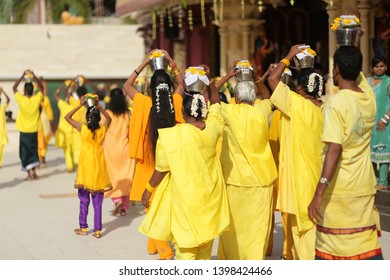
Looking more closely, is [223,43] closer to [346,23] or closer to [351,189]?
[346,23]

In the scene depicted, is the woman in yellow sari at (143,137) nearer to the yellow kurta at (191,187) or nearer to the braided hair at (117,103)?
the yellow kurta at (191,187)

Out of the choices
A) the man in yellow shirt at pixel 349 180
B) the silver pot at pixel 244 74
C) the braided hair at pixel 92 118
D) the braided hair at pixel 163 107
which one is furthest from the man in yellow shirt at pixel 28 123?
the man in yellow shirt at pixel 349 180

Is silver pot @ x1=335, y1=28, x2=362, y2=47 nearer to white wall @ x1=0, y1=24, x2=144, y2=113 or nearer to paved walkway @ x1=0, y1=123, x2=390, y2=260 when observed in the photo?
paved walkway @ x1=0, y1=123, x2=390, y2=260

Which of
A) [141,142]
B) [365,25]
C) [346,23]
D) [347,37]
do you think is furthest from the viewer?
[365,25]

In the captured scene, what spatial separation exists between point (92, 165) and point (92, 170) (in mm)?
107

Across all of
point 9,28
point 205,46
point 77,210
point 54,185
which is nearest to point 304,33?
point 205,46

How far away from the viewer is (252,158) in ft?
21.0

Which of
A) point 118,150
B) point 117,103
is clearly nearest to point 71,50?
point 118,150

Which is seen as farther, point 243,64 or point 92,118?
point 92,118

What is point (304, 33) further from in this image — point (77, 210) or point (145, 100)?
point (145, 100)

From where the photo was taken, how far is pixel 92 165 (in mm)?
8734

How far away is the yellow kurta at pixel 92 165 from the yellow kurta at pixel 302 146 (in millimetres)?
2818

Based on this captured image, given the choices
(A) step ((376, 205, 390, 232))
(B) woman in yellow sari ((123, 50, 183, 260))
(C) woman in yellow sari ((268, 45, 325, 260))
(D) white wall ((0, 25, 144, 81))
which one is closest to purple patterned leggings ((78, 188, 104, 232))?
(B) woman in yellow sari ((123, 50, 183, 260))

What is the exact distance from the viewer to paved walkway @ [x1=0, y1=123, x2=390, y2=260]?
7883 mm
